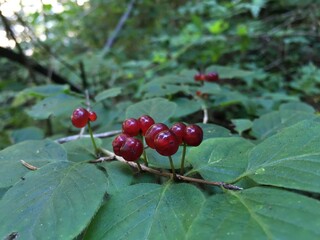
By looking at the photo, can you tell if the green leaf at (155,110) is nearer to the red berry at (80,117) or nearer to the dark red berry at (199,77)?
the red berry at (80,117)

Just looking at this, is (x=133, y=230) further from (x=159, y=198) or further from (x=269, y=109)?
(x=269, y=109)

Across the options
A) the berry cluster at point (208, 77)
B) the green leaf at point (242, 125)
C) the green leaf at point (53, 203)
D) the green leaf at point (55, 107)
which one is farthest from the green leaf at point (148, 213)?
the berry cluster at point (208, 77)

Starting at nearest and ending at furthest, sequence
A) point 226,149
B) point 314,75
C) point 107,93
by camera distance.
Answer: point 226,149 → point 107,93 → point 314,75

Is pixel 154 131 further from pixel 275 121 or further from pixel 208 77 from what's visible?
pixel 208 77

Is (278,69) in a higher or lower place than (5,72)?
lower

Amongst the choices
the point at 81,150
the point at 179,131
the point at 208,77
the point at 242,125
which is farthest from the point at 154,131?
the point at 208,77

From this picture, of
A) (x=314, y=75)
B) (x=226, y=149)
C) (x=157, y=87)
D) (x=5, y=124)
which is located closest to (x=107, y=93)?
(x=157, y=87)

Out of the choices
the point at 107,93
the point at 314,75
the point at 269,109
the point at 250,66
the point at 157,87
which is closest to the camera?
the point at 107,93
